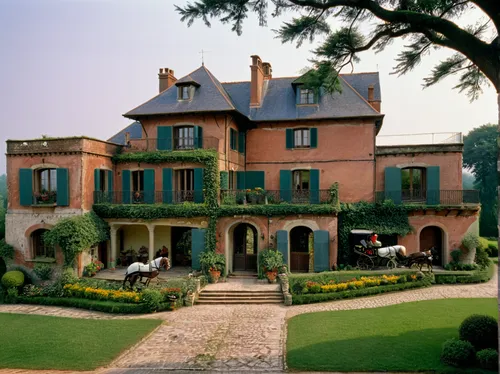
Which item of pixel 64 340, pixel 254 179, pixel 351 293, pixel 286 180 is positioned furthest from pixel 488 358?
pixel 254 179

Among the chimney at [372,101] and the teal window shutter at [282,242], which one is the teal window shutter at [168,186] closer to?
the teal window shutter at [282,242]

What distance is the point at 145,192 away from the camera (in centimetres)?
2375

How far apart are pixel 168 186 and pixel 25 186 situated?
28.1 feet

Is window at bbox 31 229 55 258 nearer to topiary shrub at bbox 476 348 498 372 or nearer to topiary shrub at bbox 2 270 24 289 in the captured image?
topiary shrub at bbox 2 270 24 289

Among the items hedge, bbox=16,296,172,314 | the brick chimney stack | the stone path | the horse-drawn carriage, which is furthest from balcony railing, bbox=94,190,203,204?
the horse-drawn carriage

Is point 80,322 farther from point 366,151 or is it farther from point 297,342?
point 366,151

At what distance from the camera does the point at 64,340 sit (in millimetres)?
13383

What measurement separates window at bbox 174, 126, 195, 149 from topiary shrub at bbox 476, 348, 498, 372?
18.9 metres

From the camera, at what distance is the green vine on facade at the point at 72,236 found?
827 inches

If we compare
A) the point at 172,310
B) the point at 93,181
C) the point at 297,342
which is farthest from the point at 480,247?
the point at 93,181

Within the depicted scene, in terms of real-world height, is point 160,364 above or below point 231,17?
below

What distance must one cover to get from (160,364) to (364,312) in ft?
27.7

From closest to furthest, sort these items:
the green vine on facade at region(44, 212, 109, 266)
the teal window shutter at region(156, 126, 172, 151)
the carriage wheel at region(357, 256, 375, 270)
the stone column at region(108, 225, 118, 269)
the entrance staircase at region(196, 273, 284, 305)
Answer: the entrance staircase at region(196, 273, 284, 305)
the green vine on facade at region(44, 212, 109, 266)
the carriage wheel at region(357, 256, 375, 270)
the stone column at region(108, 225, 118, 269)
the teal window shutter at region(156, 126, 172, 151)

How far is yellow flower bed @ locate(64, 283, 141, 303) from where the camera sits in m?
18.1
